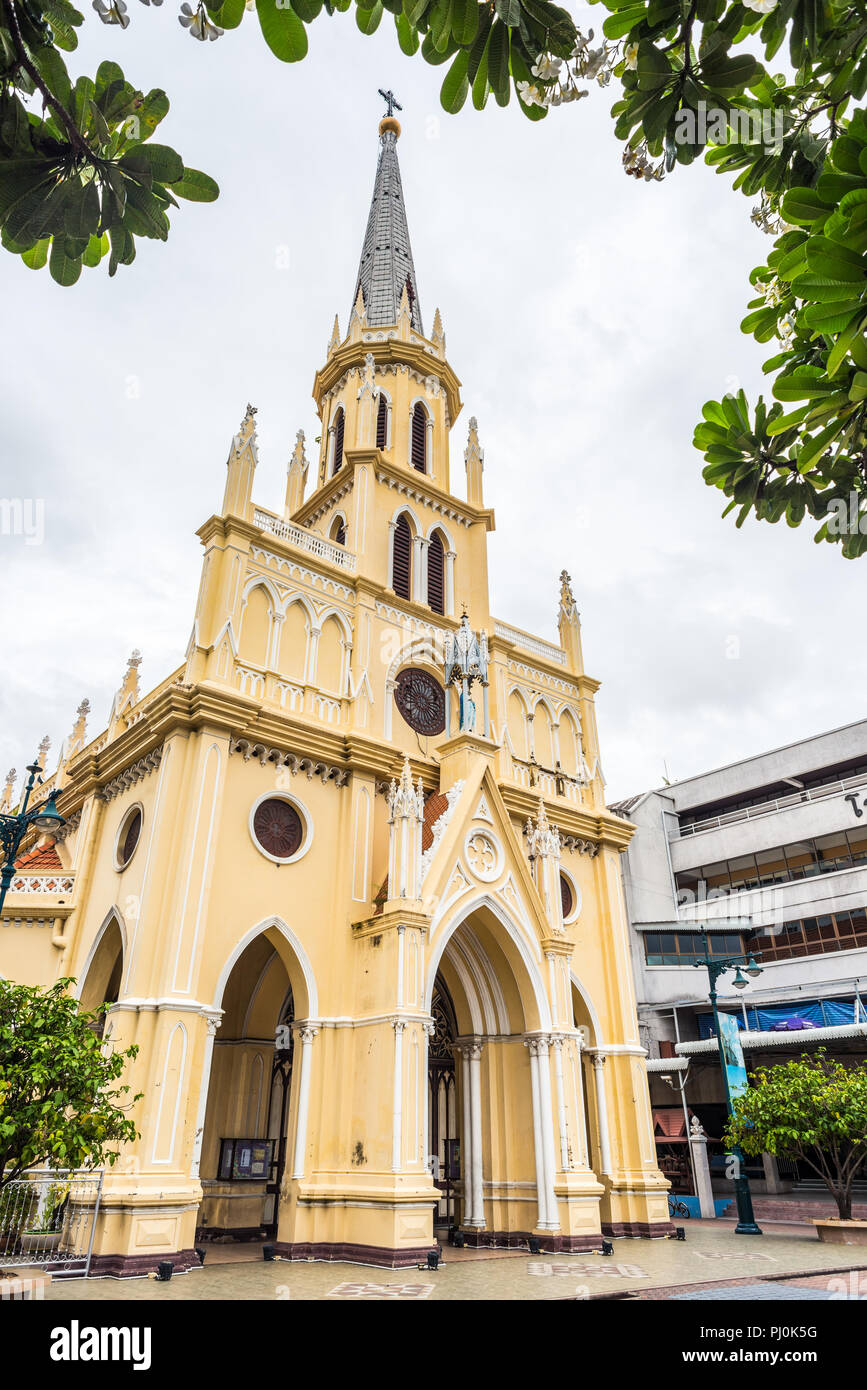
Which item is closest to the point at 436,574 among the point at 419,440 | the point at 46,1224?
the point at 419,440

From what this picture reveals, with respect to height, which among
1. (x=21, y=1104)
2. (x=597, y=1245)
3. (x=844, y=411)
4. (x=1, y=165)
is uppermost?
(x=1, y=165)

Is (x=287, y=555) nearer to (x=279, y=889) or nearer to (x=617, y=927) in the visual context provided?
(x=279, y=889)

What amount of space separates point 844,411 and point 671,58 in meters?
1.67

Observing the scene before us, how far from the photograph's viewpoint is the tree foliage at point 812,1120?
16859mm

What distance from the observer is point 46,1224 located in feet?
43.5

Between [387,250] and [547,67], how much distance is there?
30.7 meters

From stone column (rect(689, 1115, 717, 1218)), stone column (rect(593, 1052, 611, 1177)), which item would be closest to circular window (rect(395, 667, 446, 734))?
stone column (rect(593, 1052, 611, 1177))

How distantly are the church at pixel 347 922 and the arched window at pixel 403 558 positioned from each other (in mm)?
76

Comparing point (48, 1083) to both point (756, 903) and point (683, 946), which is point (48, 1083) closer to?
point (683, 946)

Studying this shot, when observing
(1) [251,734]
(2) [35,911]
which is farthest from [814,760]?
(2) [35,911]

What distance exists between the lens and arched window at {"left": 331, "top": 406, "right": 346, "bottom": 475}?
26438 mm

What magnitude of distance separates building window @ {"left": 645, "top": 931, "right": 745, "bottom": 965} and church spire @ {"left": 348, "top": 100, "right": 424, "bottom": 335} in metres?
26.7

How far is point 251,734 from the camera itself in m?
17.1

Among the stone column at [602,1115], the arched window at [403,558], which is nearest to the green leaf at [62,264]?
the arched window at [403,558]
